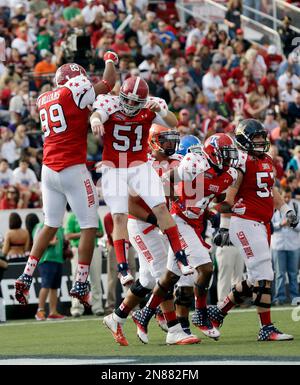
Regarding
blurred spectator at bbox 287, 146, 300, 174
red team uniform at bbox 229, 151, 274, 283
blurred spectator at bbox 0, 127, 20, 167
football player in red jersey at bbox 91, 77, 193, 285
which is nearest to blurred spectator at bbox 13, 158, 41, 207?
blurred spectator at bbox 0, 127, 20, 167

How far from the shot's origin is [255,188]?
13.2 m

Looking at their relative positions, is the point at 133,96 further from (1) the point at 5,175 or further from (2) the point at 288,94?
(2) the point at 288,94

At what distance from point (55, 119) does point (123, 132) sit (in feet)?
2.51

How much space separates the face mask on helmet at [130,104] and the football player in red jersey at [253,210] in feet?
4.16

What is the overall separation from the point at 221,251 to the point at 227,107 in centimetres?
593

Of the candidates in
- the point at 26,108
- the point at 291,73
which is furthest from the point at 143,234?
the point at 291,73

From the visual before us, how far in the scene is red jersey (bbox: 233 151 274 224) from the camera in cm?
1317

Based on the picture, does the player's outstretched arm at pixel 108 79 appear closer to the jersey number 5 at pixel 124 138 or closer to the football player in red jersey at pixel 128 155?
the football player in red jersey at pixel 128 155

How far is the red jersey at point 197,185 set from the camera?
42.4 ft

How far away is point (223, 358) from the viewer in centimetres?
1077

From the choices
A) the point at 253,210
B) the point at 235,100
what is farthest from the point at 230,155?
the point at 235,100

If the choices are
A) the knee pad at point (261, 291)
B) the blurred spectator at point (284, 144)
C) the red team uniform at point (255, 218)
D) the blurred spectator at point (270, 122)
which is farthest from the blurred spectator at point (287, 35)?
the knee pad at point (261, 291)

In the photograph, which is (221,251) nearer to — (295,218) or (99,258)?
(99,258)

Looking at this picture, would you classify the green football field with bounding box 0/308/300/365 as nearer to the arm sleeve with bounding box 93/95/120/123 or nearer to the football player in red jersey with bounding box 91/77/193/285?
the football player in red jersey with bounding box 91/77/193/285
